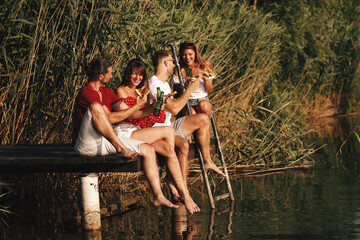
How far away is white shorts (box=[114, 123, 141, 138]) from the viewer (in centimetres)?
690

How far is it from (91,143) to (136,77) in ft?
3.15

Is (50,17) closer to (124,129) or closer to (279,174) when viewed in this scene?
(124,129)

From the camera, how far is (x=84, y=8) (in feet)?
27.3

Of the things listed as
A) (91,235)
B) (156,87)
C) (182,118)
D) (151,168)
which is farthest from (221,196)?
(91,235)

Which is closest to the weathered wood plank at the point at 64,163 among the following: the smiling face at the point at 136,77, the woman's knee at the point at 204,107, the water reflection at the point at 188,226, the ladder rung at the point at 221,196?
the water reflection at the point at 188,226

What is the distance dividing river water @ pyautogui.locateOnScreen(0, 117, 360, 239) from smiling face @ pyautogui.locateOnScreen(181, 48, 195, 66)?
1.62 m

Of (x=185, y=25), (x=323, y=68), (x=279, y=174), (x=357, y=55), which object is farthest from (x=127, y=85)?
(x=357, y=55)

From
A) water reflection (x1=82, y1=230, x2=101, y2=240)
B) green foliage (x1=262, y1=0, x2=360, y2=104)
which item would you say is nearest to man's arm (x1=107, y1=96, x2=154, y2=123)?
water reflection (x1=82, y1=230, x2=101, y2=240)

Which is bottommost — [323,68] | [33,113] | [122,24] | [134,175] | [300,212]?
[300,212]

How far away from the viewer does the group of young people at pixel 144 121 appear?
20.9 ft

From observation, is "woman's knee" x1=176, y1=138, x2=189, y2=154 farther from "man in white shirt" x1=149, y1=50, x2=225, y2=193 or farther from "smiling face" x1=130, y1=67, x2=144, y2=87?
"smiling face" x1=130, y1=67, x2=144, y2=87

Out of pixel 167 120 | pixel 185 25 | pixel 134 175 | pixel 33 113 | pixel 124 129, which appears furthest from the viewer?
pixel 185 25

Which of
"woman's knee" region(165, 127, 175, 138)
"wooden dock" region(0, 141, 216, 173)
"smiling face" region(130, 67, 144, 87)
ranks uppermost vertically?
"smiling face" region(130, 67, 144, 87)

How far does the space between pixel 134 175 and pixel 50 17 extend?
233cm
